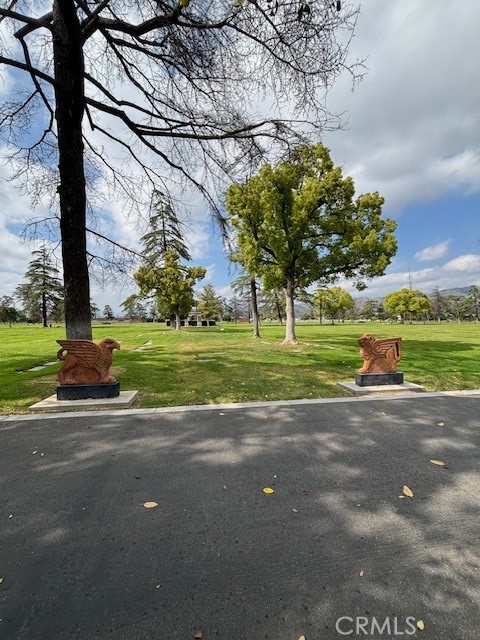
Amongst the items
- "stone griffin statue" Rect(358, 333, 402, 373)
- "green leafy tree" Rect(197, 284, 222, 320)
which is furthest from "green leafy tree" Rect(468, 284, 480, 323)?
"stone griffin statue" Rect(358, 333, 402, 373)

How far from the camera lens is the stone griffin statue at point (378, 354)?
6305 mm

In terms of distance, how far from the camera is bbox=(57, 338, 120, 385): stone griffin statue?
5262mm

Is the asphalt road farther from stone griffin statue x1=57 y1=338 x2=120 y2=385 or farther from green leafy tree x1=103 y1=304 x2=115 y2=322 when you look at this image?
green leafy tree x1=103 y1=304 x2=115 y2=322

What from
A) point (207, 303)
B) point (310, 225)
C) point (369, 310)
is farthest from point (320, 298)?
point (369, 310)

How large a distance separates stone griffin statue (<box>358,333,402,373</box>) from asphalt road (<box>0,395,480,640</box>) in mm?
2588

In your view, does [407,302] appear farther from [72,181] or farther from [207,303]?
[72,181]

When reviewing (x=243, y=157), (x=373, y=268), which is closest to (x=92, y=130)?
(x=243, y=157)

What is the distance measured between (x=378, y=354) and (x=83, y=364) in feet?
18.2

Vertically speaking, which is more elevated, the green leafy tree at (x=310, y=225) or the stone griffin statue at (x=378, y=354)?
the green leafy tree at (x=310, y=225)

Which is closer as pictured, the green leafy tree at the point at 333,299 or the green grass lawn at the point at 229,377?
the green grass lawn at the point at 229,377

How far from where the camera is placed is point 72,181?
564 cm

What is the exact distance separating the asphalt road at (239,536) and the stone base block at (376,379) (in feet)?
7.84

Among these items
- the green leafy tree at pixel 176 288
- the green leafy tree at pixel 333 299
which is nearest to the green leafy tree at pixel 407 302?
the green leafy tree at pixel 333 299

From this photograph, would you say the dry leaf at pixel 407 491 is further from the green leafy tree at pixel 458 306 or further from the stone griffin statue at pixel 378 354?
the green leafy tree at pixel 458 306
